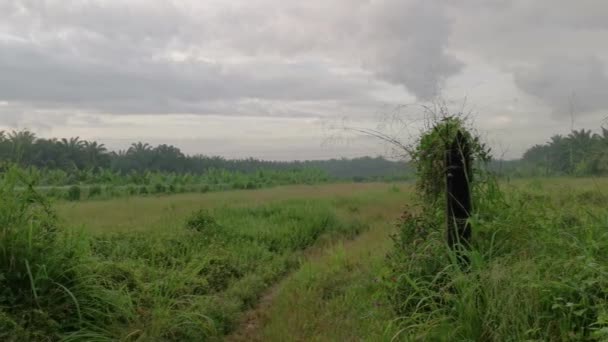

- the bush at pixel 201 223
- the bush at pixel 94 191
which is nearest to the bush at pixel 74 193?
the bush at pixel 94 191

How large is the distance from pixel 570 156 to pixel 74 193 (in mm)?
19791

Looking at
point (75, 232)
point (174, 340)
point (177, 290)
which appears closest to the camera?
point (174, 340)

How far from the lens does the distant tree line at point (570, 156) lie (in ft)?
12.4

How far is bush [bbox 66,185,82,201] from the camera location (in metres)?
18.6

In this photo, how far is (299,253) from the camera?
780 cm

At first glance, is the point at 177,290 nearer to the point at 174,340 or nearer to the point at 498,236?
the point at 174,340

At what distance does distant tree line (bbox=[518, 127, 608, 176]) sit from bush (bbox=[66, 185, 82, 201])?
1873cm

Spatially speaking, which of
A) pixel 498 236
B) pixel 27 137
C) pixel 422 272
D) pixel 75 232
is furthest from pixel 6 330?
pixel 498 236

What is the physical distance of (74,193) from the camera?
62.2ft

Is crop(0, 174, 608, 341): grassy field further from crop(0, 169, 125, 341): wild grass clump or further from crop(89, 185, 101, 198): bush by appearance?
crop(89, 185, 101, 198): bush

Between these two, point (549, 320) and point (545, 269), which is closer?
point (549, 320)

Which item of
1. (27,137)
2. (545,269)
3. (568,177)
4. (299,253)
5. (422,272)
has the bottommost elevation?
(299,253)

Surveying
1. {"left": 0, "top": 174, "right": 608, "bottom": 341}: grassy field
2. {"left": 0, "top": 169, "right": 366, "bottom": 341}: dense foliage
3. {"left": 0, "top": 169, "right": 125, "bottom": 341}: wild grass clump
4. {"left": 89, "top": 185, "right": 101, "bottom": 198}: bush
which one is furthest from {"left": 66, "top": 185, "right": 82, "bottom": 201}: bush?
{"left": 0, "top": 169, "right": 125, "bottom": 341}: wild grass clump

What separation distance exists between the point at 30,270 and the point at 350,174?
53.2m
